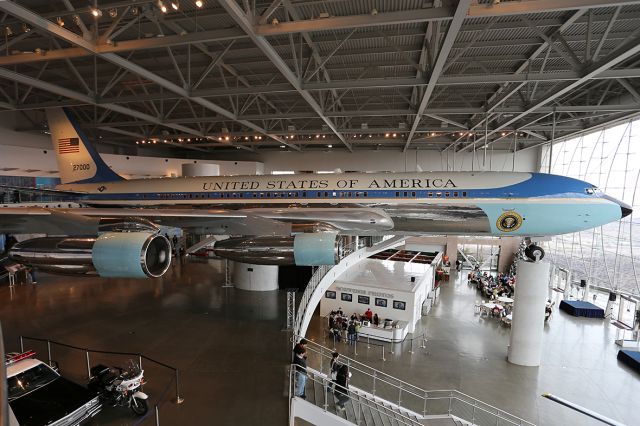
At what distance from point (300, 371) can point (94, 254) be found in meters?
5.46

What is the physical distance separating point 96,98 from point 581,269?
3663 cm

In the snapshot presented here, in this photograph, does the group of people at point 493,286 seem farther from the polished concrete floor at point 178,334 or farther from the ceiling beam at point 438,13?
the ceiling beam at point 438,13

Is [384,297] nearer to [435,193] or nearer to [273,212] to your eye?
[435,193]

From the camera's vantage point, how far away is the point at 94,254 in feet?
22.1

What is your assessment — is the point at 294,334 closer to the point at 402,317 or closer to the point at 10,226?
the point at 10,226

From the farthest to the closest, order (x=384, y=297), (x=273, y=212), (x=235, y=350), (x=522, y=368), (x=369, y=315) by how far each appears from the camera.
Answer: (x=384, y=297) < (x=369, y=315) < (x=522, y=368) < (x=273, y=212) < (x=235, y=350)

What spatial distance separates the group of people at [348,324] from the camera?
54.7 ft

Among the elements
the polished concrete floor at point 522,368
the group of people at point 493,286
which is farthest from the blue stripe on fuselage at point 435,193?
the group of people at point 493,286

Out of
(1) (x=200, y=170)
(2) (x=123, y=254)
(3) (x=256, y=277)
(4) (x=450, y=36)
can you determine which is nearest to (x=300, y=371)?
(2) (x=123, y=254)

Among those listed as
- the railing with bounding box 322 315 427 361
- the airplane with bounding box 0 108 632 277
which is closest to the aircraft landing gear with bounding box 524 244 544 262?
the airplane with bounding box 0 108 632 277

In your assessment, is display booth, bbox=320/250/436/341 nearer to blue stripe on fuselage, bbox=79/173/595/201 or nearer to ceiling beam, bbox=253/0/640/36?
blue stripe on fuselage, bbox=79/173/595/201

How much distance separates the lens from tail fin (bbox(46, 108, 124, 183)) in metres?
15.6

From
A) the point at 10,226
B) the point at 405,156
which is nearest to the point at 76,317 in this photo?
the point at 10,226

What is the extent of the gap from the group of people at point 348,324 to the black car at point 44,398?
40.5 feet
